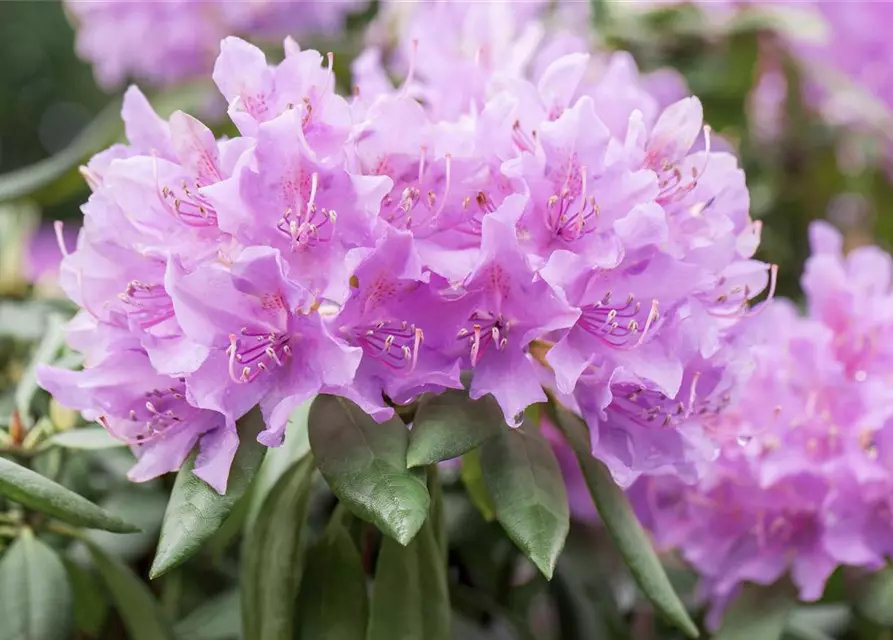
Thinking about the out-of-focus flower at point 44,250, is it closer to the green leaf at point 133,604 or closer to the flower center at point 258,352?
the green leaf at point 133,604

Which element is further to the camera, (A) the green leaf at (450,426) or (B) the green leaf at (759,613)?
(B) the green leaf at (759,613)

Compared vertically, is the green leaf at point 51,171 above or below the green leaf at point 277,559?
above

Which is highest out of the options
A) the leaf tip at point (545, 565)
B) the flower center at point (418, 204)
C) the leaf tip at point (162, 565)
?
the flower center at point (418, 204)

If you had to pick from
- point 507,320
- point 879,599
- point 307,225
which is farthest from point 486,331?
point 879,599

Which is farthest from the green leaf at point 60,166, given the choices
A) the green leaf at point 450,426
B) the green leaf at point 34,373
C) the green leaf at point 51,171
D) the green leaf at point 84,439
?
the green leaf at point 450,426

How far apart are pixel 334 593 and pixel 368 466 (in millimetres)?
153

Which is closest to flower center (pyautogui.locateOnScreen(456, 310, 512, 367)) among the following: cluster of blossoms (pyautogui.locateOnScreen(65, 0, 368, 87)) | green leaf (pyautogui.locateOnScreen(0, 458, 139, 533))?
green leaf (pyautogui.locateOnScreen(0, 458, 139, 533))

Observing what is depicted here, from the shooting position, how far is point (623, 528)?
702 millimetres

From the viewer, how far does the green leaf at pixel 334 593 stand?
702mm

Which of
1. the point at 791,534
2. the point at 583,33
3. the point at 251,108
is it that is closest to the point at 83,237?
the point at 251,108

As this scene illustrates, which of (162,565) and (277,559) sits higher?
(162,565)

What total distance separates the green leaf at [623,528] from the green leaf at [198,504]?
218 mm

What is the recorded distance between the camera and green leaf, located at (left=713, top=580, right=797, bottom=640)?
849 mm

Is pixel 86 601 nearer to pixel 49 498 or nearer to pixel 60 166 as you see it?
pixel 49 498
